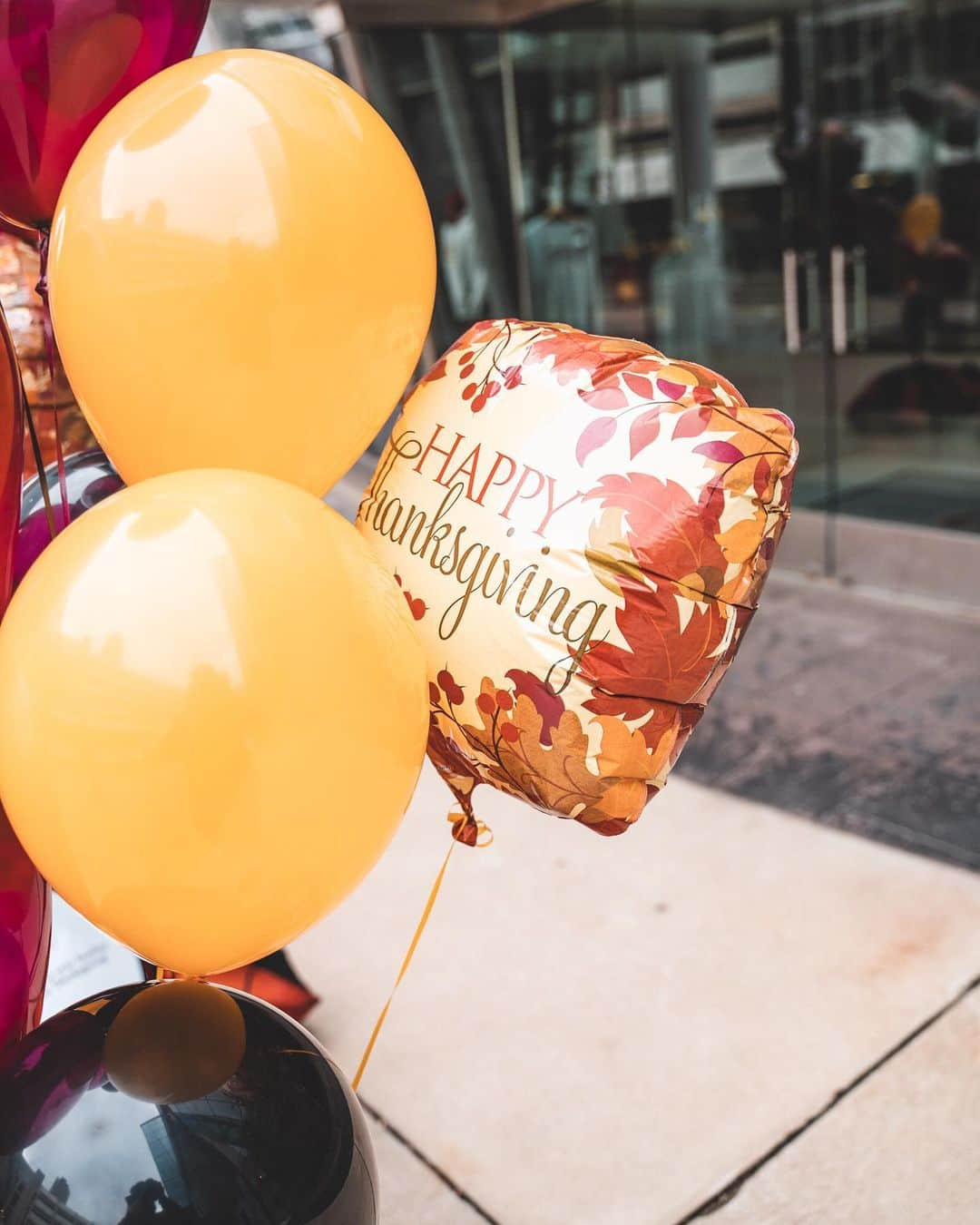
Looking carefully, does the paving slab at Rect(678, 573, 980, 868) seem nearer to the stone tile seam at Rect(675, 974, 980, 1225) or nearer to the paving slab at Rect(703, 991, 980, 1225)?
the stone tile seam at Rect(675, 974, 980, 1225)

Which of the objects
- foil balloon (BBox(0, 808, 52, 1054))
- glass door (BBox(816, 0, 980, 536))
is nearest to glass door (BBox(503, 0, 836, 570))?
glass door (BBox(816, 0, 980, 536))

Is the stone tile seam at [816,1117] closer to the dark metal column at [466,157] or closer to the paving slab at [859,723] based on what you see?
the paving slab at [859,723]

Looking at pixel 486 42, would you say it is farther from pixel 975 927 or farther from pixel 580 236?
pixel 975 927

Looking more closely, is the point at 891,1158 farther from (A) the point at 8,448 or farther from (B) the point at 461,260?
(B) the point at 461,260

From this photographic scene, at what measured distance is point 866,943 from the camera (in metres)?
2.38

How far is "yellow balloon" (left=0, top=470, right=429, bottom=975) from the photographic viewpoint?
2.69 feet

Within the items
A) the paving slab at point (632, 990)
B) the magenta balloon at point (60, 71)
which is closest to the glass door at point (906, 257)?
the paving slab at point (632, 990)

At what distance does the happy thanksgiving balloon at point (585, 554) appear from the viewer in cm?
99

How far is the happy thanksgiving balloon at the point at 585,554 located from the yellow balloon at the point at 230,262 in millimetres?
134

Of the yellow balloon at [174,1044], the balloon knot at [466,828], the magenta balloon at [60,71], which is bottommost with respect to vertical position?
the balloon knot at [466,828]

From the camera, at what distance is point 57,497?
1331 mm

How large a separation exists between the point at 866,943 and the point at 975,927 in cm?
23

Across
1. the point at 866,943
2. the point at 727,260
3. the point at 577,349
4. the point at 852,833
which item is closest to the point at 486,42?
the point at 727,260

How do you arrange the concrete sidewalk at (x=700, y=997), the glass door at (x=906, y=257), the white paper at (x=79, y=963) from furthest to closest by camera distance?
the glass door at (x=906, y=257) < the concrete sidewalk at (x=700, y=997) < the white paper at (x=79, y=963)
